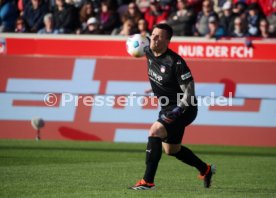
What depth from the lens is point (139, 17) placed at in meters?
20.7

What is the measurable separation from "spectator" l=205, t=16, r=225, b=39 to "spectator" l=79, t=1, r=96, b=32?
333cm

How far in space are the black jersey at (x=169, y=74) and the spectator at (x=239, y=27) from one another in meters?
9.49

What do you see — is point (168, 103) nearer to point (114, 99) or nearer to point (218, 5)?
point (114, 99)

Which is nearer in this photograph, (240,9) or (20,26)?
(240,9)

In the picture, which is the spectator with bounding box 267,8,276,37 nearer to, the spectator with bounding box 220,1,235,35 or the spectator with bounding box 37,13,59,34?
the spectator with bounding box 220,1,235,35

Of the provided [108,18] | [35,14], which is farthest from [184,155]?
[35,14]

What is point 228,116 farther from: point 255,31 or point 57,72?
point 57,72

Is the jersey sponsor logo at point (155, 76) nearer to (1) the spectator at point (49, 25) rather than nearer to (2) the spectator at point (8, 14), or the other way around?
(1) the spectator at point (49, 25)

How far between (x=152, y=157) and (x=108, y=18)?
37.7ft

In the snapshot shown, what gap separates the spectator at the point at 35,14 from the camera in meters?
21.7

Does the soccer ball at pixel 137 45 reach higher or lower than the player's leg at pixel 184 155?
higher

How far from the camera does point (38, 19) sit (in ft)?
71.5

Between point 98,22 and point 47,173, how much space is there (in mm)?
9450

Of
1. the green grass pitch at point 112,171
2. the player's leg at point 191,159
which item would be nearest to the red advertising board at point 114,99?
the green grass pitch at point 112,171
